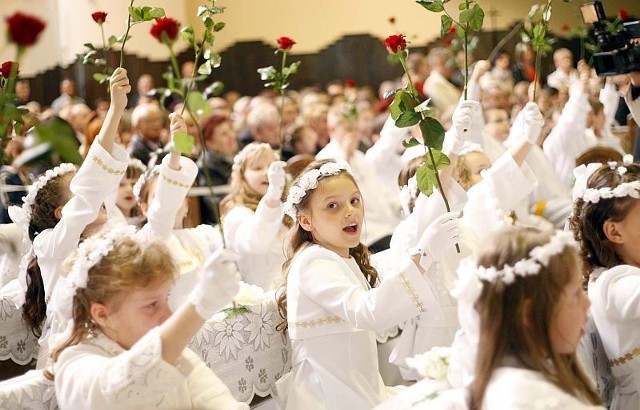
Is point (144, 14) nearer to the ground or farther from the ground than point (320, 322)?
farther from the ground

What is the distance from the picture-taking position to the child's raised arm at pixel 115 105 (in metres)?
3.46

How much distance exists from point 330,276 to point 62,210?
1.05 metres

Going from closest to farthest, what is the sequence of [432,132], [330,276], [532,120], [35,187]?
[432,132]
[330,276]
[35,187]
[532,120]

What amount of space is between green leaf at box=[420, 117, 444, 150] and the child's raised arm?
3.37ft

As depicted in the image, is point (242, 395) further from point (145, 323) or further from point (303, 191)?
point (145, 323)

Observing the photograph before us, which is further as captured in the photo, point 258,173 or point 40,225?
point 258,173

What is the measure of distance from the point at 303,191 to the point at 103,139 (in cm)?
70

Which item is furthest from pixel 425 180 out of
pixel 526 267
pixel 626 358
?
pixel 526 267

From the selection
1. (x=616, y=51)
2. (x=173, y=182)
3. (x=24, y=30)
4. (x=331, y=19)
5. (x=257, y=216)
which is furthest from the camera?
(x=331, y=19)

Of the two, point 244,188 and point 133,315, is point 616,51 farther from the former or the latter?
point 133,315

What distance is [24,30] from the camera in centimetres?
196

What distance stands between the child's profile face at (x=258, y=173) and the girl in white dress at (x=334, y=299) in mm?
1873

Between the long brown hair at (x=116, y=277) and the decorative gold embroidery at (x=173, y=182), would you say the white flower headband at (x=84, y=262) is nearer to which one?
the long brown hair at (x=116, y=277)

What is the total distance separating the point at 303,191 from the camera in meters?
3.56
